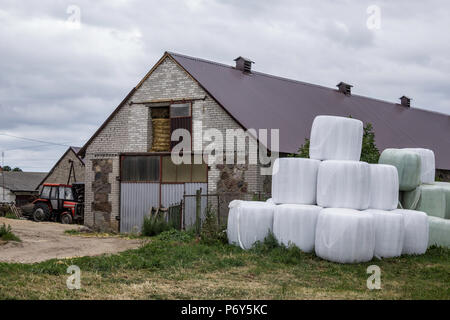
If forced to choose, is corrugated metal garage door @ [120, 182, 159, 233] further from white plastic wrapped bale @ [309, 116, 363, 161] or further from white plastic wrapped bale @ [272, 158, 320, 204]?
white plastic wrapped bale @ [309, 116, 363, 161]

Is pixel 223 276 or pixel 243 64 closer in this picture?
pixel 223 276

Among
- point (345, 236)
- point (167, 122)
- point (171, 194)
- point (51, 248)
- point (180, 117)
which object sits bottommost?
point (51, 248)

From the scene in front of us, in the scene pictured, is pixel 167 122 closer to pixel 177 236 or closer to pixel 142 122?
pixel 142 122

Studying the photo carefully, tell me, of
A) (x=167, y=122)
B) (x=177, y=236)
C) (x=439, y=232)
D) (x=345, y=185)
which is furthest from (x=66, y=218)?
(x=345, y=185)

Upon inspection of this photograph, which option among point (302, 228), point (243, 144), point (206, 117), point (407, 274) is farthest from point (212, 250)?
point (206, 117)

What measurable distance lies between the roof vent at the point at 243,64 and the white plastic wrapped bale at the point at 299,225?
1338 centimetres

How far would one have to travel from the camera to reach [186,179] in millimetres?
20781

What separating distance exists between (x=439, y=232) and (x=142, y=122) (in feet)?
38.6

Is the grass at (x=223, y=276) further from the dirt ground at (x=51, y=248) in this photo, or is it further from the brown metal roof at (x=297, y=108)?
the brown metal roof at (x=297, y=108)

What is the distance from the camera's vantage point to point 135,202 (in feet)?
71.5

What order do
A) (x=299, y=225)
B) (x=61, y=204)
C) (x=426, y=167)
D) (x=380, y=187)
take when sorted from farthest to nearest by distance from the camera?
(x=61, y=204), (x=426, y=167), (x=380, y=187), (x=299, y=225)

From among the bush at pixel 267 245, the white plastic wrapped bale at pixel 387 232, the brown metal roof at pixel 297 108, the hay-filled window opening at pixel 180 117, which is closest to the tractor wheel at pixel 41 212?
the hay-filled window opening at pixel 180 117
